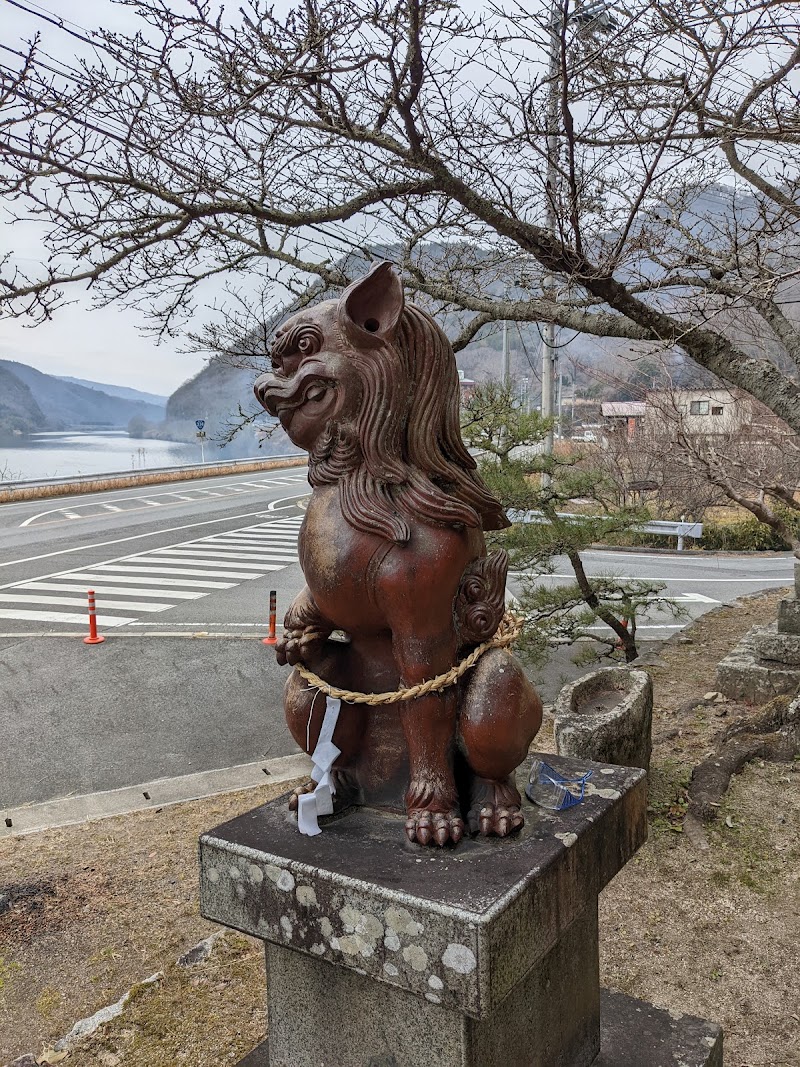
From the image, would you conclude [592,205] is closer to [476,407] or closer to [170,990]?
[476,407]

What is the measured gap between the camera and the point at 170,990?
3357mm

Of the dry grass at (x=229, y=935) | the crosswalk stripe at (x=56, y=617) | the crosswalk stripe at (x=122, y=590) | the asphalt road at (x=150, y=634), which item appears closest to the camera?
the dry grass at (x=229, y=935)

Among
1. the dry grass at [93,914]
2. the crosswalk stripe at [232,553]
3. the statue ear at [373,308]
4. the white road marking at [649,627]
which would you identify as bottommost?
the dry grass at [93,914]

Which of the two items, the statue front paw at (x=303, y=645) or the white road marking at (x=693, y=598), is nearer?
the statue front paw at (x=303, y=645)

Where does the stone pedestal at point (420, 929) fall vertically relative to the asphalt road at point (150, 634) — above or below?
above

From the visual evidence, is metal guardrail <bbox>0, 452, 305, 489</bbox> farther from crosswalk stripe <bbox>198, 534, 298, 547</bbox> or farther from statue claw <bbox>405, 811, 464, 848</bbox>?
statue claw <bbox>405, 811, 464, 848</bbox>

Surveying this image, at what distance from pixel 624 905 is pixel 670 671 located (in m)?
4.43

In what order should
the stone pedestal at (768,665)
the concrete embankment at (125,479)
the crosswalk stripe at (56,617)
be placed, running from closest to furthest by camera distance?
the stone pedestal at (768,665) < the crosswalk stripe at (56,617) < the concrete embankment at (125,479)

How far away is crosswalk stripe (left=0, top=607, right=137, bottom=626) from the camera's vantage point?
10594 mm

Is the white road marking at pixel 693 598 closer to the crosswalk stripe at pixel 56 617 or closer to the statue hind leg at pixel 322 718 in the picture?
the crosswalk stripe at pixel 56 617

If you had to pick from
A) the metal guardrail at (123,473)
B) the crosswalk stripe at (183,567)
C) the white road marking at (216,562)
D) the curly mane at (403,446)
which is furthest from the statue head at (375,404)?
the metal guardrail at (123,473)

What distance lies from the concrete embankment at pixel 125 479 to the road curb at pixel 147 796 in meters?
18.2

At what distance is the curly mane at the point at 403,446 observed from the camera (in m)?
2.07

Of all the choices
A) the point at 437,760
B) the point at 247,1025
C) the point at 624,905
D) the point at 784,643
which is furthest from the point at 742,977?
the point at 784,643
